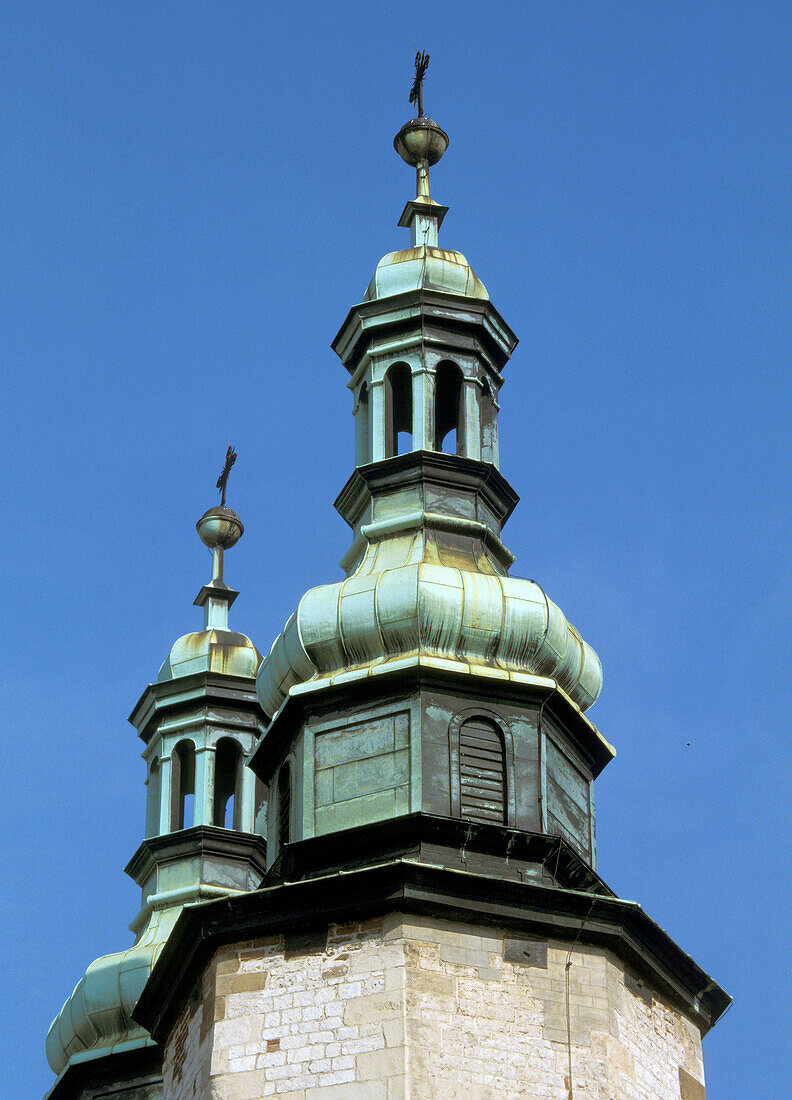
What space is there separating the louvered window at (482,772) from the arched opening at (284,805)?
1484mm

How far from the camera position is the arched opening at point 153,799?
95.5ft

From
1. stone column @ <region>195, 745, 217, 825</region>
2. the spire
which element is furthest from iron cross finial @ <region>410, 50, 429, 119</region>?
stone column @ <region>195, 745, 217, 825</region>

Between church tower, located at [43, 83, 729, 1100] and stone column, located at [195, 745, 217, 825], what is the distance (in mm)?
1997

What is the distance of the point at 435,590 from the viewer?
23.2 m

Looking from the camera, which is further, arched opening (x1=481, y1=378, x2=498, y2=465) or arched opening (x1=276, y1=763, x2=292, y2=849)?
arched opening (x1=481, y1=378, x2=498, y2=465)

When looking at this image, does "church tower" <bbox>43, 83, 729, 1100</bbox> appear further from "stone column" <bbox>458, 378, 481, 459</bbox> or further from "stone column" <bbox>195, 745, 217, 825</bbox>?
"stone column" <bbox>195, 745, 217, 825</bbox>

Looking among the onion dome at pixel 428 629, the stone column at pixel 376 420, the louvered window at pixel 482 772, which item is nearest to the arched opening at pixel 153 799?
the stone column at pixel 376 420

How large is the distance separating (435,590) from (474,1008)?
3.67m

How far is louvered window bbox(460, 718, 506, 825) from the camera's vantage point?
22.3 m

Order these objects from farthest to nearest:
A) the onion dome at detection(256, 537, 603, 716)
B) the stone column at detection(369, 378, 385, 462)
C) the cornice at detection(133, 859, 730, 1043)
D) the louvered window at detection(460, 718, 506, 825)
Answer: the stone column at detection(369, 378, 385, 462) < the onion dome at detection(256, 537, 603, 716) < the louvered window at detection(460, 718, 506, 825) < the cornice at detection(133, 859, 730, 1043)

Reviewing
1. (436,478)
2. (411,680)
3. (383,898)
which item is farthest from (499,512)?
(383,898)

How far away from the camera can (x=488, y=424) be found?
25688 mm

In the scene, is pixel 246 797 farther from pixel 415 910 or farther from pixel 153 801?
pixel 415 910

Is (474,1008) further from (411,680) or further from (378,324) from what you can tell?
(378,324)
